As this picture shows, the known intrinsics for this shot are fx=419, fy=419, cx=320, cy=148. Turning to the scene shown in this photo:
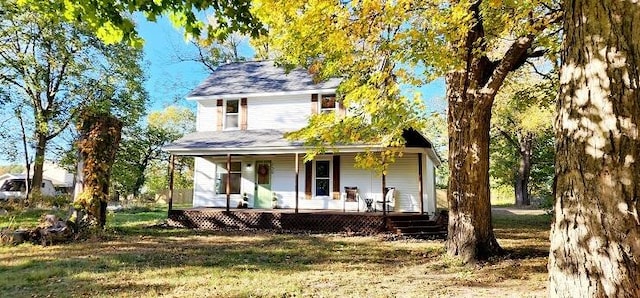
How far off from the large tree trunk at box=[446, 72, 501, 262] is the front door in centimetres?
964

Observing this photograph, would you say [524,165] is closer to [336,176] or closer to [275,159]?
[336,176]

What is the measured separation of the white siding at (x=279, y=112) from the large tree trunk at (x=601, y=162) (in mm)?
13675

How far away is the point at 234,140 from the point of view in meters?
15.3

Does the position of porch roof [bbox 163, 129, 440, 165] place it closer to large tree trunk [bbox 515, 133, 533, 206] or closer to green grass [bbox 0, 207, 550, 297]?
green grass [bbox 0, 207, 550, 297]

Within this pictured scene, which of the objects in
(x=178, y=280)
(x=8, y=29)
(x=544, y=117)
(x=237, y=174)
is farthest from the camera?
(x=544, y=117)

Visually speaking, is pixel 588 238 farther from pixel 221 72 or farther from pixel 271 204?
pixel 221 72

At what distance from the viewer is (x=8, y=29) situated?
1906 centimetres

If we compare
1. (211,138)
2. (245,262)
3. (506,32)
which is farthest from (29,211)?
(506,32)

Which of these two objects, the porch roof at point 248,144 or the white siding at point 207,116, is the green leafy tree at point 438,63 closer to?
the porch roof at point 248,144

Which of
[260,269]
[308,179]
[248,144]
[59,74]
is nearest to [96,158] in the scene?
[248,144]

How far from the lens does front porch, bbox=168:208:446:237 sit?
12844 millimetres

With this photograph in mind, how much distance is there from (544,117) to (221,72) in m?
17.6

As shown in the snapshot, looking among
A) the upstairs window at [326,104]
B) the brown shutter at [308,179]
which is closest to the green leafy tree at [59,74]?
the brown shutter at [308,179]

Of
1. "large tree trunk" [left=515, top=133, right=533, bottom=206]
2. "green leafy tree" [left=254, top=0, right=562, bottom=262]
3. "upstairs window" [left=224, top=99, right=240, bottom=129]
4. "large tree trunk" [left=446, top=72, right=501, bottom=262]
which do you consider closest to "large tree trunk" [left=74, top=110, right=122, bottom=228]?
"upstairs window" [left=224, top=99, right=240, bottom=129]
